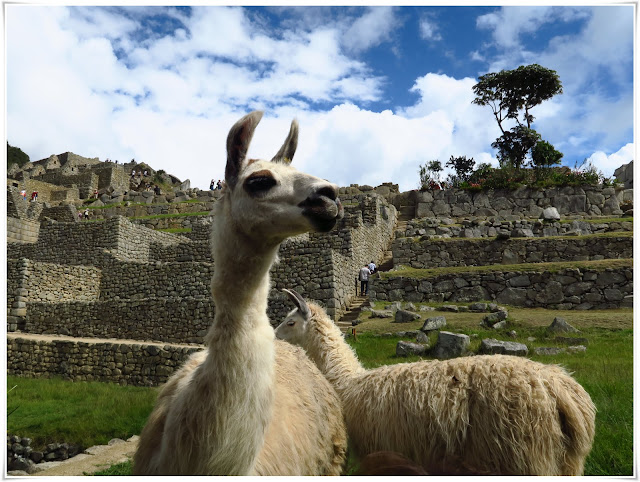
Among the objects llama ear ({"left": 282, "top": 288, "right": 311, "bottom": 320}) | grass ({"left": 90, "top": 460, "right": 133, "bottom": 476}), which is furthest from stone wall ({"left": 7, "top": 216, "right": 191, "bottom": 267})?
llama ear ({"left": 282, "top": 288, "right": 311, "bottom": 320})

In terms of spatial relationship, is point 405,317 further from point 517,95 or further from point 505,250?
point 517,95

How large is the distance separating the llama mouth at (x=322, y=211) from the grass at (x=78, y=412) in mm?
6000

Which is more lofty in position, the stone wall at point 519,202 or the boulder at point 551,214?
the stone wall at point 519,202

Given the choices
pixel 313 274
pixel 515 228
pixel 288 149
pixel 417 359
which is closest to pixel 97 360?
pixel 313 274

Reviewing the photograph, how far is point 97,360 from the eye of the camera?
1002 cm

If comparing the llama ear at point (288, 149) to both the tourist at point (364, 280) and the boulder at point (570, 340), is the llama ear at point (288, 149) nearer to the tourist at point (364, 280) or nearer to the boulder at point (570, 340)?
the boulder at point (570, 340)

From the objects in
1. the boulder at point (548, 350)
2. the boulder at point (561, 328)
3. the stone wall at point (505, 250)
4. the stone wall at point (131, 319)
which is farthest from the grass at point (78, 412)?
the stone wall at point (505, 250)

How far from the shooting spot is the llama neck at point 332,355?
3.92 m

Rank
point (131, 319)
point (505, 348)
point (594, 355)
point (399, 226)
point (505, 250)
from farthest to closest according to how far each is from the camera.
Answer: point (399, 226)
point (505, 250)
point (131, 319)
point (505, 348)
point (594, 355)

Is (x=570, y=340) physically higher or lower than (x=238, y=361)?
lower

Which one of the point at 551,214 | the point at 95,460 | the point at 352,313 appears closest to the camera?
the point at 95,460

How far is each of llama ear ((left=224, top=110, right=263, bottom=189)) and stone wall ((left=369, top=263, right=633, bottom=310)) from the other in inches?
488

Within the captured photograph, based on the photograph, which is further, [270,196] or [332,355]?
[332,355]

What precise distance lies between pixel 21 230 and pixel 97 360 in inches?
681
